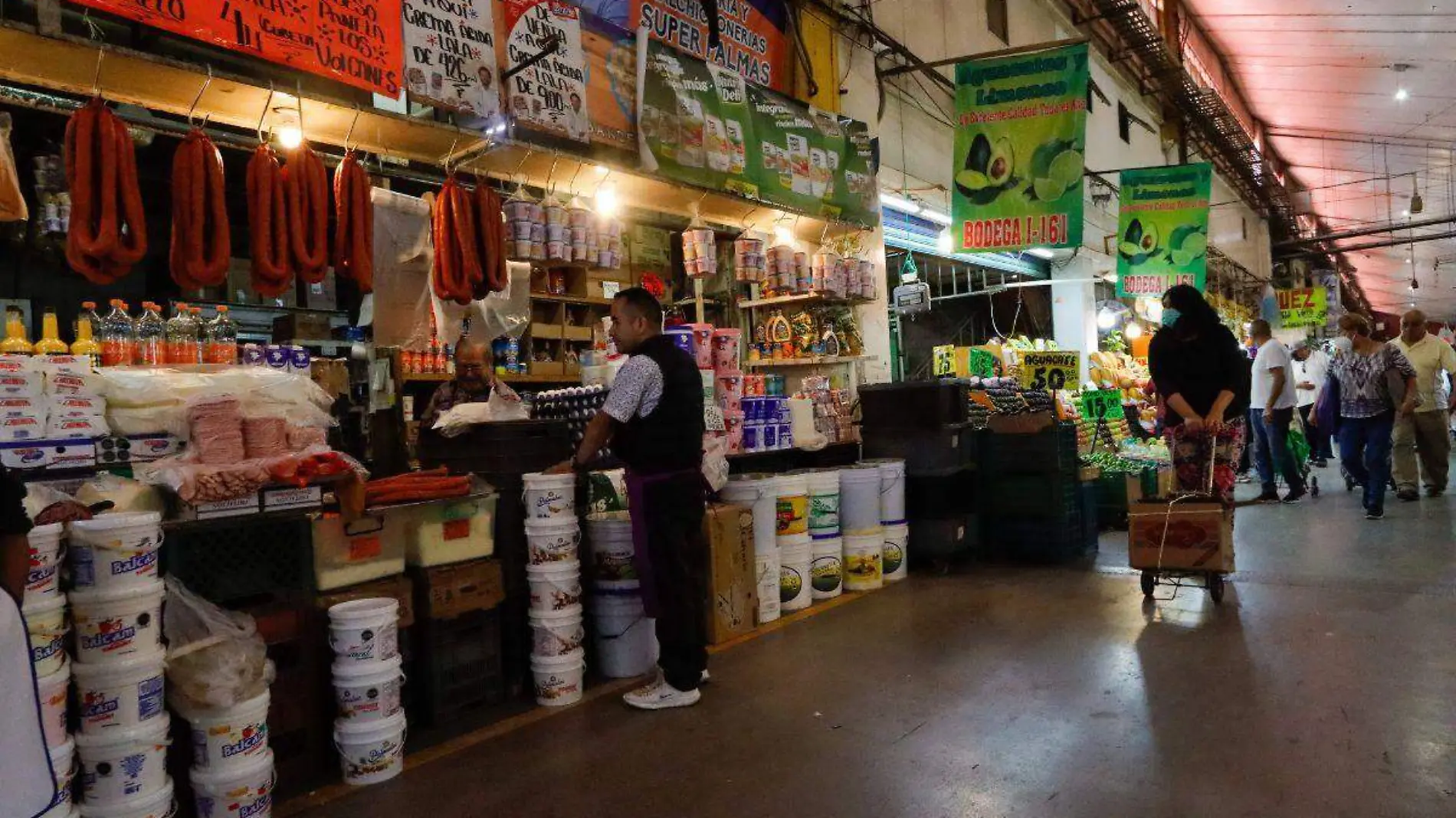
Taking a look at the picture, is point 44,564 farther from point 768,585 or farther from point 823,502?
point 823,502

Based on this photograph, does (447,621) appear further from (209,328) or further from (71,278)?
(71,278)

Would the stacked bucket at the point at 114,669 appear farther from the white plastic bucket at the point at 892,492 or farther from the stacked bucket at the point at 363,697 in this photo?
the white plastic bucket at the point at 892,492

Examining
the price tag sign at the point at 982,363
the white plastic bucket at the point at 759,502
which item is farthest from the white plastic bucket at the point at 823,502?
the price tag sign at the point at 982,363

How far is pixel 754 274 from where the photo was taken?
7.46 metres

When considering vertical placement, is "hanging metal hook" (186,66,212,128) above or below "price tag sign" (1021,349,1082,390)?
above

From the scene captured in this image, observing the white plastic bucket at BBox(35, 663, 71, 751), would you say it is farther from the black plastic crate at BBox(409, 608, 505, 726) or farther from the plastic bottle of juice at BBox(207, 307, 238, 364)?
the plastic bottle of juice at BBox(207, 307, 238, 364)

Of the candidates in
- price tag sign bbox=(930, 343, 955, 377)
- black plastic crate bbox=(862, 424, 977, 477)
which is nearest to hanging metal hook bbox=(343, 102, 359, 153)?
black plastic crate bbox=(862, 424, 977, 477)

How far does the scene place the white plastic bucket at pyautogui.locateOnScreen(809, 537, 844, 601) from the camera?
5.94m

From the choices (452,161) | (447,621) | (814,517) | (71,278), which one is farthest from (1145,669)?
(71,278)

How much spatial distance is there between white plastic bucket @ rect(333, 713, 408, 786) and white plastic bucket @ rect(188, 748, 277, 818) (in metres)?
Result: 0.37

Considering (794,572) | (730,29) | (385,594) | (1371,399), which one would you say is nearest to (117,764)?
(385,594)

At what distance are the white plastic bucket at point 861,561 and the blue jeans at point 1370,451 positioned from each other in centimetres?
532

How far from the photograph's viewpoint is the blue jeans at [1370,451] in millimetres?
8172

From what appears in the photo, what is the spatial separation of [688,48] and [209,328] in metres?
4.62
